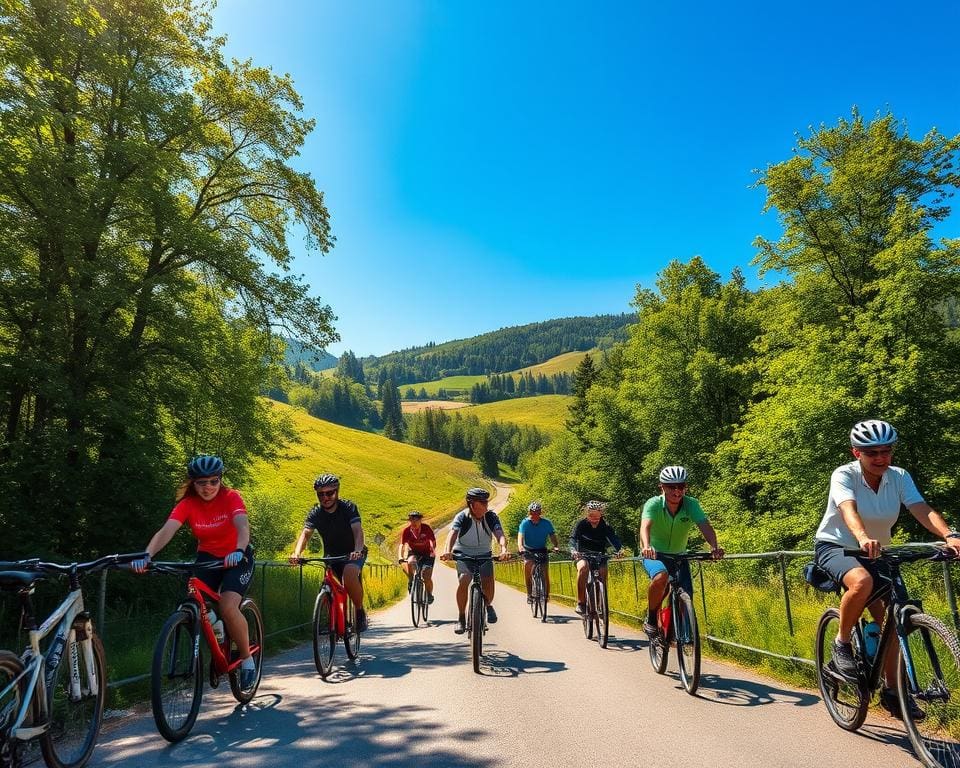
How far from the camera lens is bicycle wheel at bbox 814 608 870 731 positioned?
162 inches

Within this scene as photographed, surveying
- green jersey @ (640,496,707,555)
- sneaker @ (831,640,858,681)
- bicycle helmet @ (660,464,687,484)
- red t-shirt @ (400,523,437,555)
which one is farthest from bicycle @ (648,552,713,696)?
red t-shirt @ (400,523,437,555)

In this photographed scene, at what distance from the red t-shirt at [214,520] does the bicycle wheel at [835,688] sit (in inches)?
199

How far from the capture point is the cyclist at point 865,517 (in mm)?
3932

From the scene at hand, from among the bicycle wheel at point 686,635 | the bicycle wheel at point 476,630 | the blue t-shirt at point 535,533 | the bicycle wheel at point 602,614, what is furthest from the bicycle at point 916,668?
the blue t-shirt at point 535,533

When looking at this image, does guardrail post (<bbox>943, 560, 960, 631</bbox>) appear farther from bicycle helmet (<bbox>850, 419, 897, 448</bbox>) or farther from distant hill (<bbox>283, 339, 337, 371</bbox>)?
distant hill (<bbox>283, 339, 337, 371</bbox>)

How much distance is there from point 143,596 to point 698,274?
101 ft

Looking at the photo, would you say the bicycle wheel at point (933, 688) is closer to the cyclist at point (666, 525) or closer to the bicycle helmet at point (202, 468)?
the cyclist at point (666, 525)

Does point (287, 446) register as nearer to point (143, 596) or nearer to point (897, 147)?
point (143, 596)

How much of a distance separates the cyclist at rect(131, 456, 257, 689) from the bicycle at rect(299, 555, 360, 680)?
136cm

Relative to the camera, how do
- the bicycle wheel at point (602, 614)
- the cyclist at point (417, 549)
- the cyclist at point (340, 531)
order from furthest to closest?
the cyclist at point (417, 549) < the bicycle wheel at point (602, 614) < the cyclist at point (340, 531)

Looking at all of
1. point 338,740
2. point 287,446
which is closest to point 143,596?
point 287,446

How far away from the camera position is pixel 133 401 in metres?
12.9

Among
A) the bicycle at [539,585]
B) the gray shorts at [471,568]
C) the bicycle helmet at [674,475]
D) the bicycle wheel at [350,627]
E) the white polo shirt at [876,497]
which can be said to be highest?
the bicycle helmet at [674,475]

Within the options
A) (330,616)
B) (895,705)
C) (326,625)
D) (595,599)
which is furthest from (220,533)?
(595,599)
